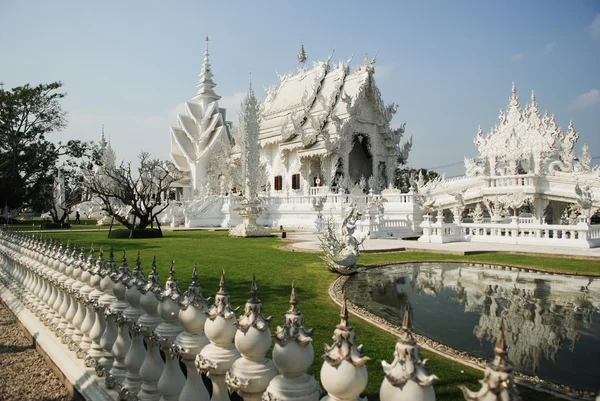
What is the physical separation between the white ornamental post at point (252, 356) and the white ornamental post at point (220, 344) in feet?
0.45

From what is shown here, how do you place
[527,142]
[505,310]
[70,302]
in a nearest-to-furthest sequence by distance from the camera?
1. [70,302]
2. [505,310]
3. [527,142]

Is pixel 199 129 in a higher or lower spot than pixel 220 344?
higher

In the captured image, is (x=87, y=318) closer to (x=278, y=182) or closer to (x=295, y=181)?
(x=295, y=181)

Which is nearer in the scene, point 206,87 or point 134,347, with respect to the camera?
point 134,347

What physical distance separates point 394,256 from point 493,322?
6705 mm

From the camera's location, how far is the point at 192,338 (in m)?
2.43

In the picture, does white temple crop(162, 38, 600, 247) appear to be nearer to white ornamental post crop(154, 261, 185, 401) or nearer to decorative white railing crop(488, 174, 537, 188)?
decorative white railing crop(488, 174, 537, 188)

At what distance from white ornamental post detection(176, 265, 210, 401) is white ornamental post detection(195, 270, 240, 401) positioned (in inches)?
4.7

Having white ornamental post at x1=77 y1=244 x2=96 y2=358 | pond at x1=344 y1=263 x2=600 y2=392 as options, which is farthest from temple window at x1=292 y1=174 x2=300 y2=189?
white ornamental post at x1=77 y1=244 x2=96 y2=358

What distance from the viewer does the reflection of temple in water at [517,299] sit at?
4.92 m

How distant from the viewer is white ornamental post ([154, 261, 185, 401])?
2.54 metres

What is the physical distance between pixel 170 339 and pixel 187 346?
0.23 m

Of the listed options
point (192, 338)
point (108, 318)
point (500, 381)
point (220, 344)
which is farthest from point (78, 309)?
point (500, 381)

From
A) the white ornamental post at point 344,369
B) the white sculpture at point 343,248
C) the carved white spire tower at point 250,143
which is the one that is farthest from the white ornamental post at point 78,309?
the carved white spire tower at point 250,143
